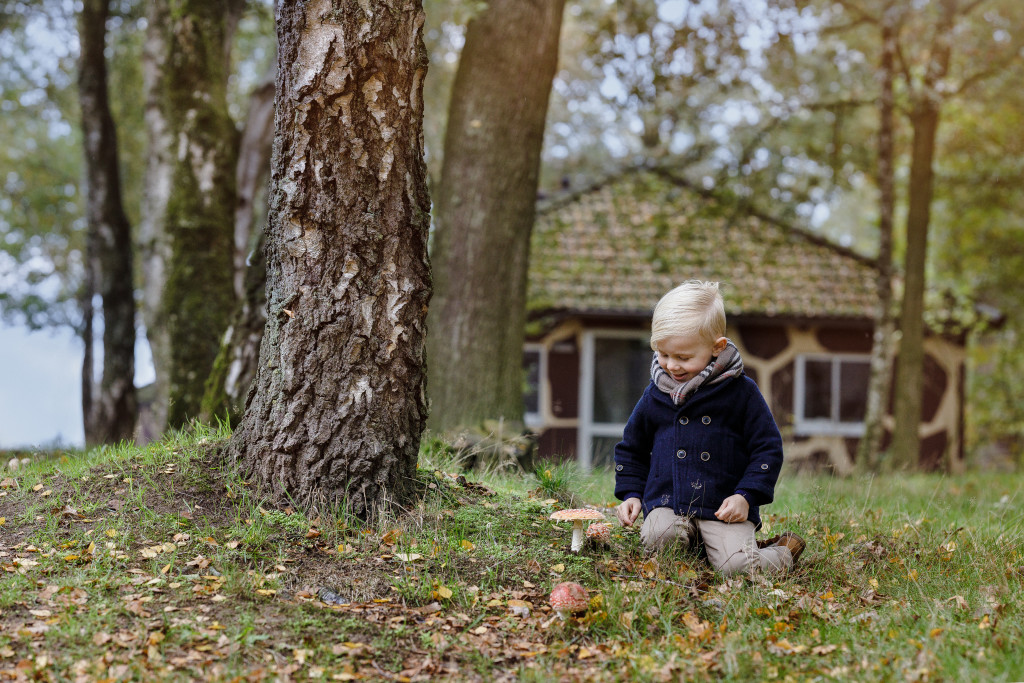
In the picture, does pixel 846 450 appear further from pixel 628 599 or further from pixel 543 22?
pixel 628 599

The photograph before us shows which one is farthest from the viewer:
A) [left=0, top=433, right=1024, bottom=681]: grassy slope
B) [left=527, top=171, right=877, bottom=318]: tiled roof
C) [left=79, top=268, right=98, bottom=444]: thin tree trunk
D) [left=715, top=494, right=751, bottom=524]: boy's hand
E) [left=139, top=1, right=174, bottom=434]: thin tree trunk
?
[left=527, top=171, right=877, bottom=318]: tiled roof

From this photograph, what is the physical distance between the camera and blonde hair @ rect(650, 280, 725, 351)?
3348mm

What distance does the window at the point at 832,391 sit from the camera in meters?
12.9

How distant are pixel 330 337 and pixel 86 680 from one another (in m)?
1.50

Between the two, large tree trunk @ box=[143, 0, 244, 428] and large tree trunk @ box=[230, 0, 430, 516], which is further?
large tree trunk @ box=[143, 0, 244, 428]

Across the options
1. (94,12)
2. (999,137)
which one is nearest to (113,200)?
(94,12)

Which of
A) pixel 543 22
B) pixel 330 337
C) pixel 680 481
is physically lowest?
pixel 680 481

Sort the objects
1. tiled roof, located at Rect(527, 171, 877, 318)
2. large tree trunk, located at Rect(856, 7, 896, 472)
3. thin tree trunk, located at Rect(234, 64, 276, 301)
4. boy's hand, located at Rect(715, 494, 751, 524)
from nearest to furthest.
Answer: boy's hand, located at Rect(715, 494, 751, 524), thin tree trunk, located at Rect(234, 64, 276, 301), large tree trunk, located at Rect(856, 7, 896, 472), tiled roof, located at Rect(527, 171, 877, 318)

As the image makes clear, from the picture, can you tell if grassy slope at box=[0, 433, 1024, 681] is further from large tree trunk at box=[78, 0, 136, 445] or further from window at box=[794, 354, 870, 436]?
window at box=[794, 354, 870, 436]

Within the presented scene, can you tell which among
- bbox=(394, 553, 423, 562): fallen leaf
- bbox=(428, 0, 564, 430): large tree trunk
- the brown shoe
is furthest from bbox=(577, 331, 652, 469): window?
bbox=(394, 553, 423, 562): fallen leaf

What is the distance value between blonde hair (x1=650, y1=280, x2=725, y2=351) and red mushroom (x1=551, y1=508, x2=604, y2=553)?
2.36 feet

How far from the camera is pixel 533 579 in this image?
3236 millimetres

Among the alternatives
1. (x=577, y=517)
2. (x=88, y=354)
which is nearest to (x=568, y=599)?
(x=577, y=517)

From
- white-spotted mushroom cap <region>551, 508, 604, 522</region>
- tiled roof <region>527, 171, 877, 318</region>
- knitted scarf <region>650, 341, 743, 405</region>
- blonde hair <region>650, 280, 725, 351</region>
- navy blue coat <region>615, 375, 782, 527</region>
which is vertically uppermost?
tiled roof <region>527, 171, 877, 318</region>
